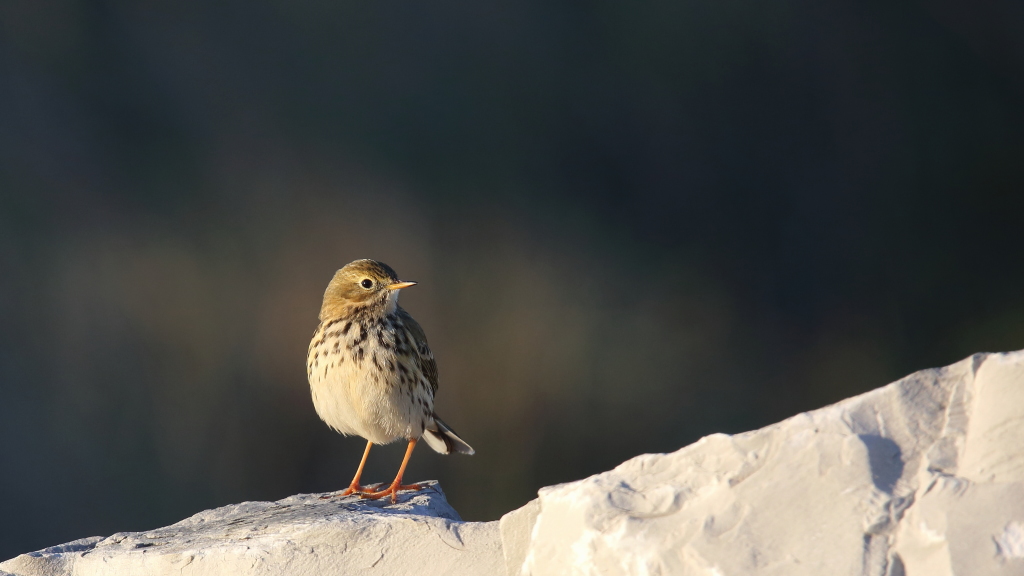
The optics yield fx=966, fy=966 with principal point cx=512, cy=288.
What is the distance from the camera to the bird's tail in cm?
414

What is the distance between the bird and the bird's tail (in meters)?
0.15

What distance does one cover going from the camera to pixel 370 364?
370cm

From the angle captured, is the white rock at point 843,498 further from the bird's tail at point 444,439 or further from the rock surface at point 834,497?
the bird's tail at point 444,439

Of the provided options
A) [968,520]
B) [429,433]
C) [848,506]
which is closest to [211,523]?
[429,433]

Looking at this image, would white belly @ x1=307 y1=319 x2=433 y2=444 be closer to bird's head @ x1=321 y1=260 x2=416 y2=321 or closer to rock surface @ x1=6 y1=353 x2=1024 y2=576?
bird's head @ x1=321 y1=260 x2=416 y2=321

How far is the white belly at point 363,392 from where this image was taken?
3.71 metres

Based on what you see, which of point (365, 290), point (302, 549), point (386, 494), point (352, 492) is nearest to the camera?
point (302, 549)

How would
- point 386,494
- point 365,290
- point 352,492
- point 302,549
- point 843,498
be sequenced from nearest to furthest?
1. point 843,498
2. point 302,549
3. point 386,494
4. point 352,492
5. point 365,290

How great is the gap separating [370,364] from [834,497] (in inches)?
84.5

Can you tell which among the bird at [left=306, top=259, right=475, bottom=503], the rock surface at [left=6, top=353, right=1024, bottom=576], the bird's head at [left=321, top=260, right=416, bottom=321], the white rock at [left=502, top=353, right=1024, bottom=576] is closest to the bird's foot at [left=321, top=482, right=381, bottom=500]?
the bird at [left=306, top=259, right=475, bottom=503]

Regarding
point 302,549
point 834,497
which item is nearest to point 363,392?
point 302,549

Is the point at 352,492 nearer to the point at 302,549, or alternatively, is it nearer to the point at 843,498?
the point at 302,549

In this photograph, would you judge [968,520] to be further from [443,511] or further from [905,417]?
[443,511]

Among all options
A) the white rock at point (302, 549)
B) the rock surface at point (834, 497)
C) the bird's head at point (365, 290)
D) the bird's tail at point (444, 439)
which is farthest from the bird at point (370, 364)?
the rock surface at point (834, 497)
